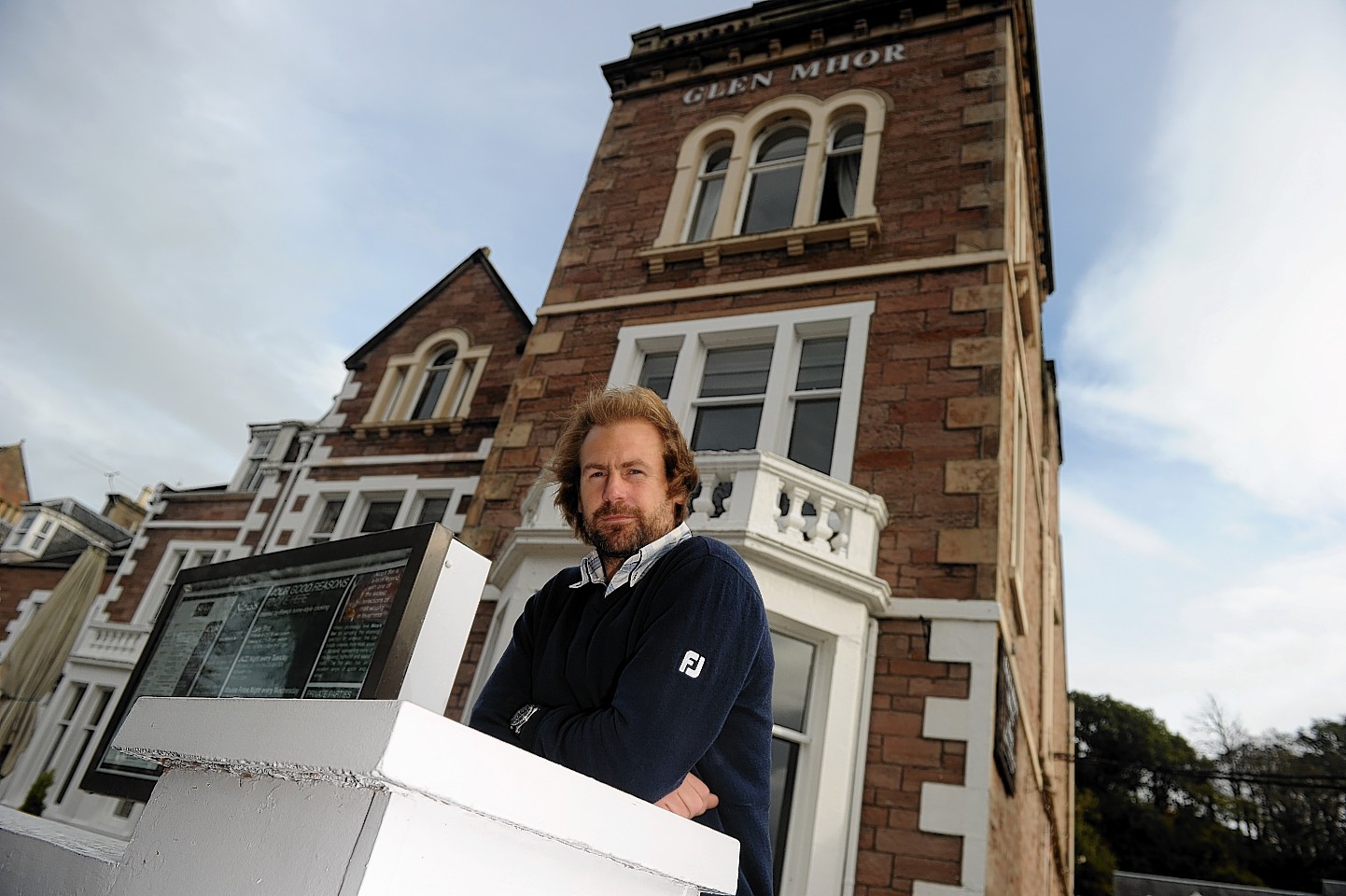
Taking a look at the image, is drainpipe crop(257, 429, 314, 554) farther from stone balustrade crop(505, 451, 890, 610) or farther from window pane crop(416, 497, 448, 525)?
stone balustrade crop(505, 451, 890, 610)

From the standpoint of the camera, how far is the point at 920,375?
8148 mm

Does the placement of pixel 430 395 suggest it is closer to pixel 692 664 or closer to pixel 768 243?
pixel 768 243

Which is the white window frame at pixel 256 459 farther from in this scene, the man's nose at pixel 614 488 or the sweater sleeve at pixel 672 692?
the sweater sleeve at pixel 672 692

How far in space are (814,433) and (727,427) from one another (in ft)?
3.27

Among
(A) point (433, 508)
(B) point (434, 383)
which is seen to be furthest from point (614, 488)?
(B) point (434, 383)

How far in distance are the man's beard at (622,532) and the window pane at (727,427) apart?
256 inches

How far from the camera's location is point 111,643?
15500mm

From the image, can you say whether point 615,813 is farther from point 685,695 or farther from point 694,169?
point 694,169

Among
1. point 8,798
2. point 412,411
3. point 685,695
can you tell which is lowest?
point 8,798

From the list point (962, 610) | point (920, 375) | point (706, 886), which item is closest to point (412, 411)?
point (920, 375)

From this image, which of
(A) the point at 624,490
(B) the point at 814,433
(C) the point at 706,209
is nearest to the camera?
(A) the point at 624,490

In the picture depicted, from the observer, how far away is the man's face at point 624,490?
2.26m

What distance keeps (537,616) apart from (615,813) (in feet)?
4.37

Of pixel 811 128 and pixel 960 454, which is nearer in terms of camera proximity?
pixel 960 454
